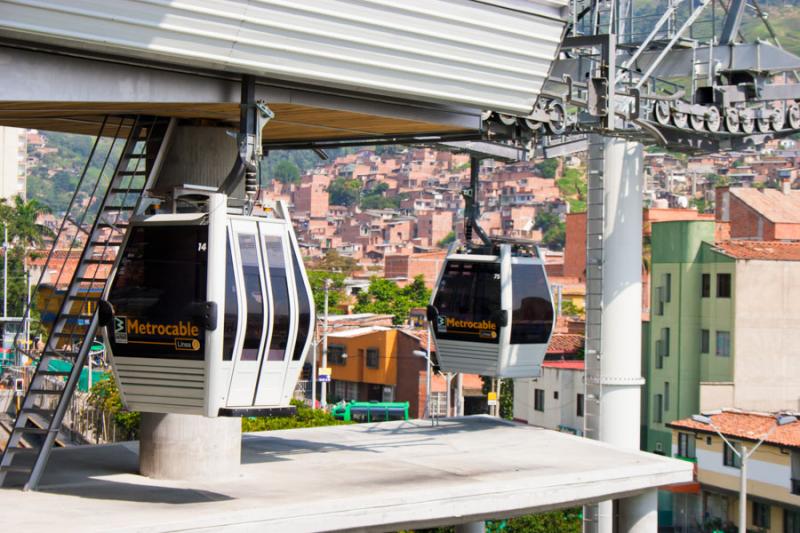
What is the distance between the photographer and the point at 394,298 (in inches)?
3725

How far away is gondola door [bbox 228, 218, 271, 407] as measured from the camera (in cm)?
1291

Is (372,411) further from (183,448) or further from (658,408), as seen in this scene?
(183,448)

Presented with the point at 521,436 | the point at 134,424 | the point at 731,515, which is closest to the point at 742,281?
the point at 731,515

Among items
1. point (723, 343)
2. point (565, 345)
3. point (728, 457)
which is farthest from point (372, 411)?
point (728, 457)

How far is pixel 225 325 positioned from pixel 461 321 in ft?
25.9

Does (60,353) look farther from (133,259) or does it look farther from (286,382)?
(286,382)

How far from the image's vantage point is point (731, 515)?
42531 millimetres

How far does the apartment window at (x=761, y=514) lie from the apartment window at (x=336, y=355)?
1229 inches

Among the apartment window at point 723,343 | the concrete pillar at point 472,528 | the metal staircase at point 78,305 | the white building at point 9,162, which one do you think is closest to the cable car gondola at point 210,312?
the metal staircase at point 78,305

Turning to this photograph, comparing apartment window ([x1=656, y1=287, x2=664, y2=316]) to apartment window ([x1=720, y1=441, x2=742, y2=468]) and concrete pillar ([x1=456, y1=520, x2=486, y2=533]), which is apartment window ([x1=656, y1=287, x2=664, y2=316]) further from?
concrete pillar ([x1=456, y1=520, x2=486, y2=533])

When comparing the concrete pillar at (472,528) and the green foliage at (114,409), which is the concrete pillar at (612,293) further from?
the green foliage at (114,409)

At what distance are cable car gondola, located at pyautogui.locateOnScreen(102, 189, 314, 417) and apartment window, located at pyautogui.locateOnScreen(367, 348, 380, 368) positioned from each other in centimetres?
5335

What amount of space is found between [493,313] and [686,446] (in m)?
→ 27.2

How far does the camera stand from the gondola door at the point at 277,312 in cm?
1309
